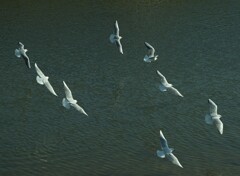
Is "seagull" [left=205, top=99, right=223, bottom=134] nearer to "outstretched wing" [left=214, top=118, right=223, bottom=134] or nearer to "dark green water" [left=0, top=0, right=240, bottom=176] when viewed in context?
"outstretched wing" [left=214, top=118, right=223, bottom=134]

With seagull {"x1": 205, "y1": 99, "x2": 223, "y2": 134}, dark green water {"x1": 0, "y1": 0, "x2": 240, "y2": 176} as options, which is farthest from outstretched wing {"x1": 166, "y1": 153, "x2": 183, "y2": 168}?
seagull {"x1": 205, "y1": 99, "x2": 223, "y2": 134}

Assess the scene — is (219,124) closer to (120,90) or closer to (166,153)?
(166,153)

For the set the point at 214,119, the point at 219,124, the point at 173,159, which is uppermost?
the point at 214,119

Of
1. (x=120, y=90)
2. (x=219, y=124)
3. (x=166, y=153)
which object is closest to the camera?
(x=166, y=153)

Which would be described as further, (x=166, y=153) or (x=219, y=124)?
(x=219, y=124)

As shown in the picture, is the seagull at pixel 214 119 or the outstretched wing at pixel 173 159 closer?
the outstretched wing at pixel 173 159

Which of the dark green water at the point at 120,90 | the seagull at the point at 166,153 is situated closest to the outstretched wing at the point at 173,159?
the seagull at the point at 166,153

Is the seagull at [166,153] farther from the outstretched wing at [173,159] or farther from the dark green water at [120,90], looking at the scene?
the dark green water at [120,90]

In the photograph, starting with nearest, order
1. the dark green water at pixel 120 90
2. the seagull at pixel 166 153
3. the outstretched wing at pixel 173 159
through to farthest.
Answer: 1. the seagull at pixel 166 153
2. the outstretched wing at pixel 173 159
3. the dark green water at pixel 120 90

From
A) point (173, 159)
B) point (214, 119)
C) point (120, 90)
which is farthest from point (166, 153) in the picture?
point (120, 90)

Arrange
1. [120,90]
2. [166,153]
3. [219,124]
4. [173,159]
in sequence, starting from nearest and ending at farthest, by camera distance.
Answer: [166,153]
[173,159]
[219,124]
[120,90]

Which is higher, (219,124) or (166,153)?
(219,124)
